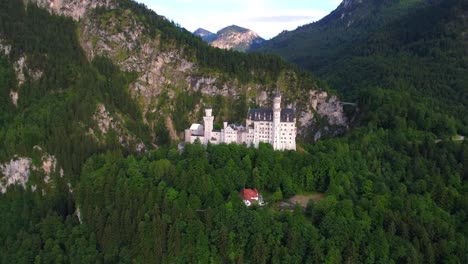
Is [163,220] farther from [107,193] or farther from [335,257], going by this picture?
[335,257]

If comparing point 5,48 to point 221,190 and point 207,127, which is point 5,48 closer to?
point 207,127

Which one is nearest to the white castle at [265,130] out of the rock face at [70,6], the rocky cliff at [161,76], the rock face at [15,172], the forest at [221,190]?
the forest at [221,190]

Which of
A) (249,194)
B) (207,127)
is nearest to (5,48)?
(207,127)

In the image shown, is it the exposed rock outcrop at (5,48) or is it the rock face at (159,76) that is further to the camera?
the rock face at (159,76)

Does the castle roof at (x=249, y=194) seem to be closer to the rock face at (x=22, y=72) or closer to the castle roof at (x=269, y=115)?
the castle roof at (x=269, y=115)

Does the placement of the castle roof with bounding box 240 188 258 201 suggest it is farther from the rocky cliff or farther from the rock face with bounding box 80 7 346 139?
the rock face with bounding box 80 7 346 139

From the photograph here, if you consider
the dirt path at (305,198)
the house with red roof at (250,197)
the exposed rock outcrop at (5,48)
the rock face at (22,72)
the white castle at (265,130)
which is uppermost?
the exposed rock outcrop at (5,48)

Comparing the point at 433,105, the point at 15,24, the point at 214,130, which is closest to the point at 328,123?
the point at 433,105
